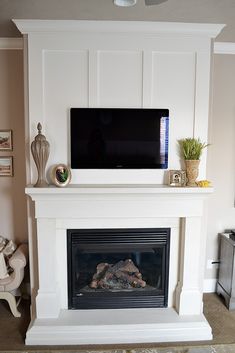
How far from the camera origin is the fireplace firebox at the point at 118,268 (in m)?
2.61

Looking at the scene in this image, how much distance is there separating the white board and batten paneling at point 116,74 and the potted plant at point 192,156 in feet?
0.37

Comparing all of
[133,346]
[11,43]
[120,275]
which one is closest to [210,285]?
[120,275]

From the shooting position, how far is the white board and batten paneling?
241 cm

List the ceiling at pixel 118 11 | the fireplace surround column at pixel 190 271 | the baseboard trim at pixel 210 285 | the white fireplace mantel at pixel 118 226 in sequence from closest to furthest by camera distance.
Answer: the ceiling at pixel 118 11 → the white fireplace mantel at pixel 118 226 → the fireplace surround column at pixel 190 271 → the baseboard trim at pixel 210 285

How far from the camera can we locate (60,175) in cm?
242

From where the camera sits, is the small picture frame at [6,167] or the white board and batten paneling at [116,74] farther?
the small picture frame at [6,167]

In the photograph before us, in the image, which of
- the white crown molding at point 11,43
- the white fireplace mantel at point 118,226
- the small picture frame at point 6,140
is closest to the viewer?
the white fireplace mantel at point 118,226

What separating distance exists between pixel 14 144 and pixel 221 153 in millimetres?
2134

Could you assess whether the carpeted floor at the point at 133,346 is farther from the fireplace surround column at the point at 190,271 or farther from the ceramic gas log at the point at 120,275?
the ceramic gas log at the point at 120,275

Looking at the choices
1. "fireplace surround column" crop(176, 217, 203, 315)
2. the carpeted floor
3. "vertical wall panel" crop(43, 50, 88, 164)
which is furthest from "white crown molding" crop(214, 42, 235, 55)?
the carpeted floor

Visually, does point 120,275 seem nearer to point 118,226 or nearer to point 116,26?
point 118,226

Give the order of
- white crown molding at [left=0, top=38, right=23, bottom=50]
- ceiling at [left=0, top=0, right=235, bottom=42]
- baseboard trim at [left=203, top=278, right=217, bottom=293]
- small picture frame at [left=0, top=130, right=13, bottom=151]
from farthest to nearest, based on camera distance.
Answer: baseboard trim at [left=203, top=278, right=217, bottom=293] < small picture frame at [left=0, top=130, right=13, bottom=151] < white crown molding at [left=0, top=38, right=23, bottom=50] < ceiling at [left=0, top=0, right=235, bottom=42]

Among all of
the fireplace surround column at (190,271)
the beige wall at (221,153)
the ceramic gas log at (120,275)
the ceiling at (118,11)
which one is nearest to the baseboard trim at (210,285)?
the beige wall at (221,153)

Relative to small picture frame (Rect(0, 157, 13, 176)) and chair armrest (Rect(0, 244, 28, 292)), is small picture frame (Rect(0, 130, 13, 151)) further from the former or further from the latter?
chair armrest (Rect(0, 244, 28, 292))
